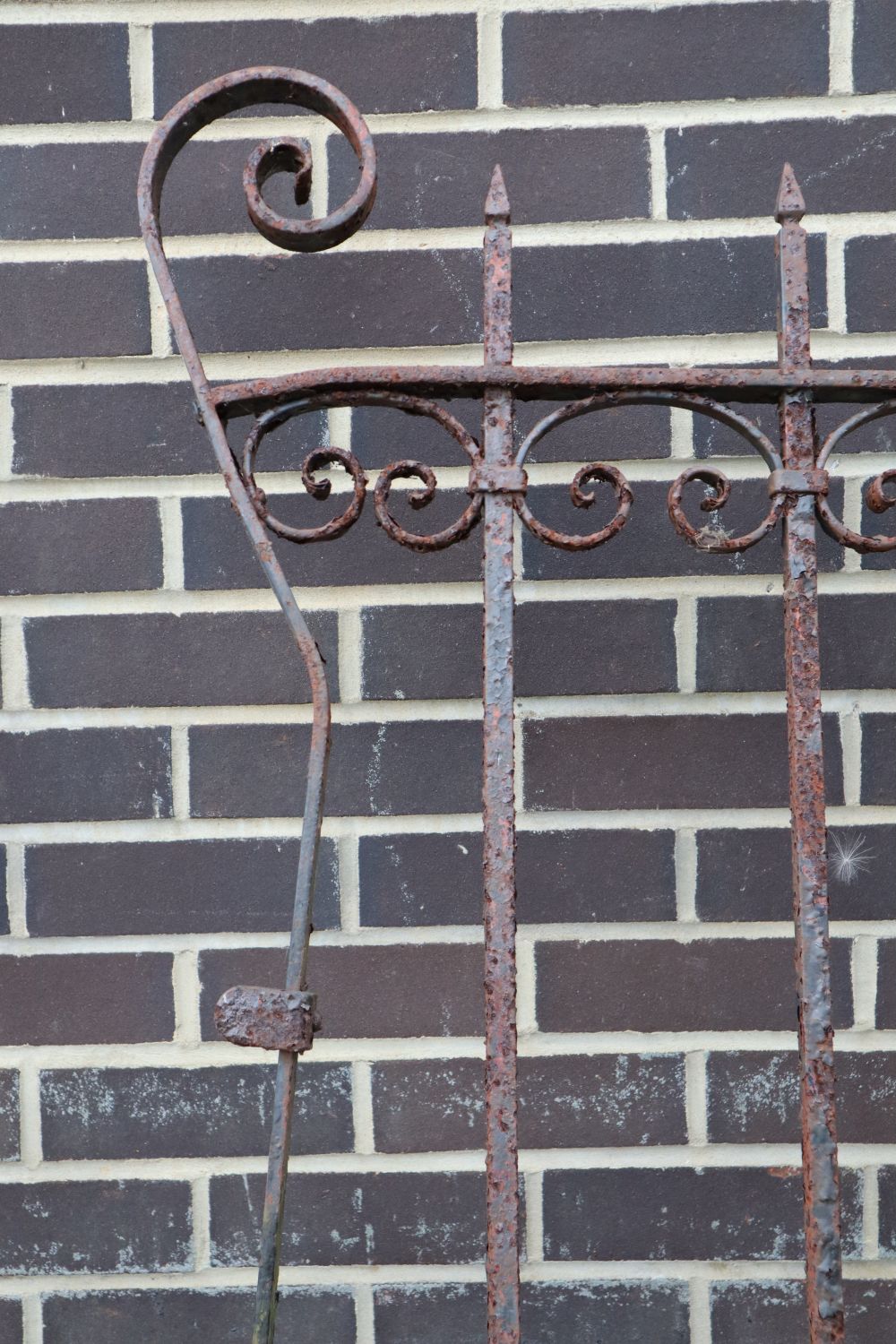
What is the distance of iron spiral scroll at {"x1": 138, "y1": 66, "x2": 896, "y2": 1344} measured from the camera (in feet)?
2.99

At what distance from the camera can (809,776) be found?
942 millimetres

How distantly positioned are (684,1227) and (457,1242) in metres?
0.28

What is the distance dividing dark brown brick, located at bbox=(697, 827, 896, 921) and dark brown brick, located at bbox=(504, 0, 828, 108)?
912 millimetres

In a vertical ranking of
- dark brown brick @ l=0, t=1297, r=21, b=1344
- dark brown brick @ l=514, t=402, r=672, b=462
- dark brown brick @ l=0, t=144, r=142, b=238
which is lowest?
dark brown brick @ l=0, t=1297, r=21, b=1344

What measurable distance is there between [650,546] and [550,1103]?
71 cm

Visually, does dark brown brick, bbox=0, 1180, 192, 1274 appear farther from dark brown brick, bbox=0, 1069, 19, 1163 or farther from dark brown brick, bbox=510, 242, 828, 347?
dark brown brick, bbox=510, 242, 828, 347

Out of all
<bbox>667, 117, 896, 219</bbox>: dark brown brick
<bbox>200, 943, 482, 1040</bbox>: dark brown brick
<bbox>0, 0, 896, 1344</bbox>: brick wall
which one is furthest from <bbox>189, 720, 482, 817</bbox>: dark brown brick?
<bbox>667, 117, 896, 219</bbox>: dark brown brick

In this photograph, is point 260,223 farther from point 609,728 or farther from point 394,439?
point 609,728

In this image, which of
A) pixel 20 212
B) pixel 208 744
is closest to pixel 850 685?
pixel 208 744

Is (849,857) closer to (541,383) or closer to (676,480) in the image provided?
(676,480)

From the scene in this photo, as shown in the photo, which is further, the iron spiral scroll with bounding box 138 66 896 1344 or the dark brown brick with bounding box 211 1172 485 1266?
the dark brown brick with bounding box 211 1172 485 1266

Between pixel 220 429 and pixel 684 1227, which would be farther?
pixel 684 1227

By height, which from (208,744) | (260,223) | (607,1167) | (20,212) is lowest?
(607,1167)

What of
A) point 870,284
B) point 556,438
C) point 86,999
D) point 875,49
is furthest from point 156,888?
point 875,49
